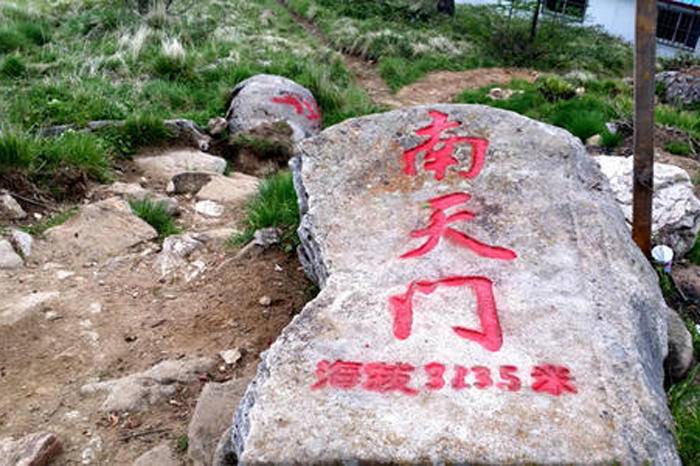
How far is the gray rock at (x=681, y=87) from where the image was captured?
10359 mm

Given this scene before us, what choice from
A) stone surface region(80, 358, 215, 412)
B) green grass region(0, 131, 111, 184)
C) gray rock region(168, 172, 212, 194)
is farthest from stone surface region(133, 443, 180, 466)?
gray rock region(168, 172, 212, 194)

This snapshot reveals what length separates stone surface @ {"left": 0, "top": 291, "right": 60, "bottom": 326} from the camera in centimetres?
331

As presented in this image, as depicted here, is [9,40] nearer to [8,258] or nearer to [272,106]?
[272,106]

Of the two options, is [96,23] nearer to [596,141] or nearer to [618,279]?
[596,141]

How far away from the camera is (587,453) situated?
1.91 meters

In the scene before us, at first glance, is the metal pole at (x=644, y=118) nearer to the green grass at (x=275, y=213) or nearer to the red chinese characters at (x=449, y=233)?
the red chinese characters at (x=449, y=233)

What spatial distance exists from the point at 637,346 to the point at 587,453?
1.91ft

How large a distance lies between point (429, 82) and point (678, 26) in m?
9.40

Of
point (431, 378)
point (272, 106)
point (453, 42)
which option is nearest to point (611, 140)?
point (272, 106)

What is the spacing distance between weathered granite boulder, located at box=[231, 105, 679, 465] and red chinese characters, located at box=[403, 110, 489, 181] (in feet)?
0.03

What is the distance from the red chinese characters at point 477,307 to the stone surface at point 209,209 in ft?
8.95

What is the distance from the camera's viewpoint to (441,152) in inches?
131

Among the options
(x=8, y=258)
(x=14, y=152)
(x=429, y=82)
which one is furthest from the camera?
(x=429, y=82)

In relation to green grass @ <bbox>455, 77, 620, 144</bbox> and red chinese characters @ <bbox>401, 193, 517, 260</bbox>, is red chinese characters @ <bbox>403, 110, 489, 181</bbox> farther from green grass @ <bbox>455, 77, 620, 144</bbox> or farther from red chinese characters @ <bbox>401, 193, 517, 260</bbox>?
green grass @ <bbox>455, 77, 620, 144</bbox>
